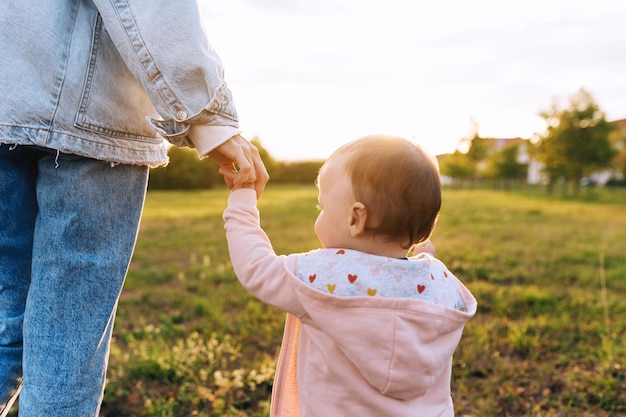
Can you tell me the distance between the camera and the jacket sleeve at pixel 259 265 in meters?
1.45

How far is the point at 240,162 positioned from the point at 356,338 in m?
0.59

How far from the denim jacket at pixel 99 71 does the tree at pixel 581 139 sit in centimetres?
3332

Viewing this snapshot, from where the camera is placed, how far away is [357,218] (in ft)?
4.82

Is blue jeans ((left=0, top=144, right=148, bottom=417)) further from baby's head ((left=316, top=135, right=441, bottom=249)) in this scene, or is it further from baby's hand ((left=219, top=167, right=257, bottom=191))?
baby's head ((left=316, top=135, right=441, bottom=249))

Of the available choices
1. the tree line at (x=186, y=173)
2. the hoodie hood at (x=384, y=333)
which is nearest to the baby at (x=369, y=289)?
the hoodie hood at (x=384, y=333)

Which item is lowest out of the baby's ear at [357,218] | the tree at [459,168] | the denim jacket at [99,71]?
the baby's ear at [357,218]

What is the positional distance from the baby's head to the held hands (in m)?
0.24

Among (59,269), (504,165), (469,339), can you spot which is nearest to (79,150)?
(59,269)

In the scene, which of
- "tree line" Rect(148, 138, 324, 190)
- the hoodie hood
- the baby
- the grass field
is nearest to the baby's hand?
the baby

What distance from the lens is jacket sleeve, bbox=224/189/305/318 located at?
4.75ft

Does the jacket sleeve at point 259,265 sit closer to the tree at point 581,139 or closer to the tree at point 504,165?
the tree at point 581,139

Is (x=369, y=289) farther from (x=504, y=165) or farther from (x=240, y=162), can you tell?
(x=504, y=165)

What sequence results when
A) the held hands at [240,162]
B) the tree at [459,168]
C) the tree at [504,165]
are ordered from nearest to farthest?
the held hands at [240,162]
the tree at [504,165]
the tree at [459,168]

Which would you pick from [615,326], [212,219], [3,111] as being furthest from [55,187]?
[212,219]
